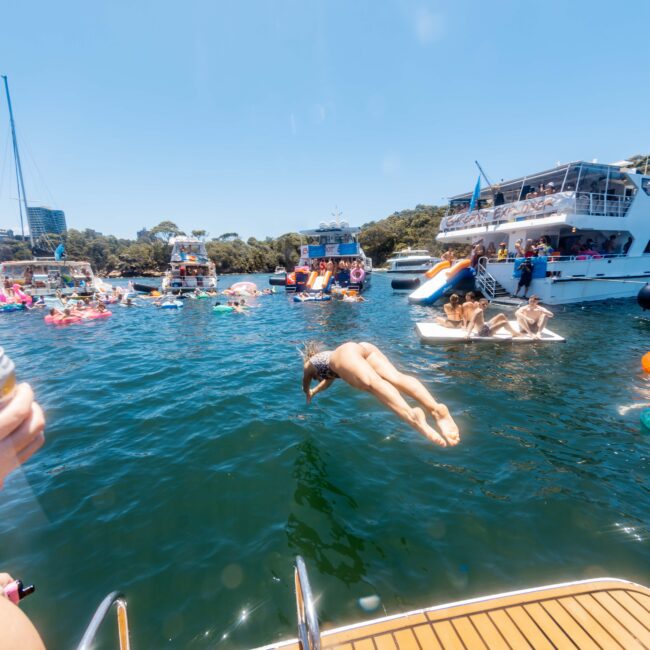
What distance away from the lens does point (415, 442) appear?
579cm

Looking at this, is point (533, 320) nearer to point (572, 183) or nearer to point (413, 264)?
point (572, 183)

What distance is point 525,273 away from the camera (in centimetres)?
1895

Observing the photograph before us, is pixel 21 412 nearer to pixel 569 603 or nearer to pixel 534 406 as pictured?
pixel 569 603

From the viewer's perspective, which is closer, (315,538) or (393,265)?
(315,538)

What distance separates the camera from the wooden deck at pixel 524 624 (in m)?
2.32

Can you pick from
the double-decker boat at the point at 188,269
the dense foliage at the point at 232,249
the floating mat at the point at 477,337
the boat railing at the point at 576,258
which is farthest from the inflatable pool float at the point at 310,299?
the dense foliage at the point at 232,249

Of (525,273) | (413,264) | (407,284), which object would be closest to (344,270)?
(407,284)

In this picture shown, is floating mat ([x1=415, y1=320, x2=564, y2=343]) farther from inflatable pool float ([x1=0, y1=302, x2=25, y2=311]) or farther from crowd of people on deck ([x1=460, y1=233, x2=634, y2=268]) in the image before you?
inflatable pool float ([x1=0, y1=302, x2=25, y2=311])

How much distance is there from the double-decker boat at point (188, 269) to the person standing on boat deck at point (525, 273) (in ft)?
85.9

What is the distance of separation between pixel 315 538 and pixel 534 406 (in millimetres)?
5520

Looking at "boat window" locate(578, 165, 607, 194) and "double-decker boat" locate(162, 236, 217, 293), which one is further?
"double-decker boat" locate(162, 236, 217, 293)

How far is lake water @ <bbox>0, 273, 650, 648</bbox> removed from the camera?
3.30 m

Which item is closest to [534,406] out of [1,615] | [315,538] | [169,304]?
[315,538]

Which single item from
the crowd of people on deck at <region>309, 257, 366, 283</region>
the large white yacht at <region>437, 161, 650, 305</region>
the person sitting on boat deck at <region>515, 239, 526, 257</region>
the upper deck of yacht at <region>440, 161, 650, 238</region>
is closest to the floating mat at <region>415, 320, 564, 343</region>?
the large white yacht at <region>437, 161, 650, 305</region>
